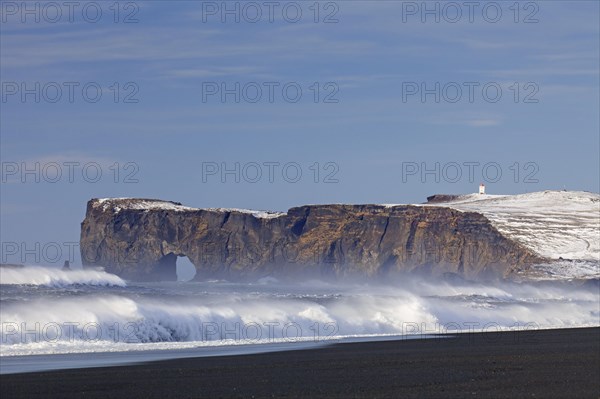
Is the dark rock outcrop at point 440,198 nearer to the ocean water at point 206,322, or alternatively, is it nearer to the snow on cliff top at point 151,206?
the snow on cliff top at point 151,206

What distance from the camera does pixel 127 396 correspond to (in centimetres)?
1706

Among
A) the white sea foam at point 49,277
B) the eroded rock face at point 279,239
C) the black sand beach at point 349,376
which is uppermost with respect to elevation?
the black sand beach at point 349,376

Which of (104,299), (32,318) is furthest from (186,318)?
(32,318)

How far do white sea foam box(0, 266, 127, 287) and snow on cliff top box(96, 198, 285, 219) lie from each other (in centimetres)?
5901

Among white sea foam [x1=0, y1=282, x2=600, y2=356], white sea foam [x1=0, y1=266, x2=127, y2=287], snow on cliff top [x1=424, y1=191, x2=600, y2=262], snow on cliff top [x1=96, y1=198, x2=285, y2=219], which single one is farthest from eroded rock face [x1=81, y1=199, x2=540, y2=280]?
white sea foam [x1=0, y1=282, x2=600, y2=356]

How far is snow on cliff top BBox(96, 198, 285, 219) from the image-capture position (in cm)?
13062

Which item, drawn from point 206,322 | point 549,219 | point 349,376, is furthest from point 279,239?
point 349,376

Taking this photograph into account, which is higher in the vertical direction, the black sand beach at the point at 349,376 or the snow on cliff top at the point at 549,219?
the black sand beach at the point at 349,376

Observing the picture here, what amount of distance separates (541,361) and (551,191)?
135m

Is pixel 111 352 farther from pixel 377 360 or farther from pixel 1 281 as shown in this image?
pixel 1 281

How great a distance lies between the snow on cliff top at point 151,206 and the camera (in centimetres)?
13062

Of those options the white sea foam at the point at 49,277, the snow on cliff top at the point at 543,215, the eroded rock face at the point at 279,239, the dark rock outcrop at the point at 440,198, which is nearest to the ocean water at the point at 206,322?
the white sea foam at the point at 49,277

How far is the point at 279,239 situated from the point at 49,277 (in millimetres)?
68995

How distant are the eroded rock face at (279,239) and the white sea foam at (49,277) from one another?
5746 cm
